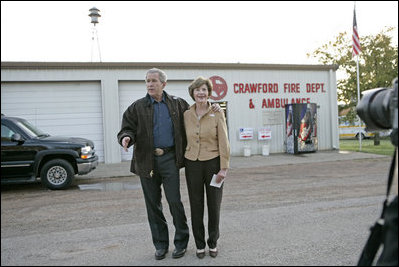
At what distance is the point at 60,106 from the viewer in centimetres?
1430

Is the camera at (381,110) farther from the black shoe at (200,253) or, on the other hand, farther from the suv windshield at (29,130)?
the suv windshield at (29,130)

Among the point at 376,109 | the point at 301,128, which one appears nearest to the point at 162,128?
the point at 376,109

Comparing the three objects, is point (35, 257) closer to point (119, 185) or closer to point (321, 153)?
point (119, 185)

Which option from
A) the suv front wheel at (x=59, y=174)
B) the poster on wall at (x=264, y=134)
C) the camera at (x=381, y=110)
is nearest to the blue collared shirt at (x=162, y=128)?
the camera at (x=381, y=110)

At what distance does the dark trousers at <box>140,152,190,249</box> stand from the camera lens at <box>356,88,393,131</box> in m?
2.10

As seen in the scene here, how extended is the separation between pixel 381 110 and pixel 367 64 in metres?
20.2

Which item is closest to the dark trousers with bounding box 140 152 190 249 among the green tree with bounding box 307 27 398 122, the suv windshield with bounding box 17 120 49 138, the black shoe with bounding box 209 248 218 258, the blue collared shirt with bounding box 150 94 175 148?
the blue collared shirt with bounding box 150 94 175 148

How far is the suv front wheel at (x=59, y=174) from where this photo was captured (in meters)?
8.65

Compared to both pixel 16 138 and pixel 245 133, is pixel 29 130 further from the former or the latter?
pixel 245 133

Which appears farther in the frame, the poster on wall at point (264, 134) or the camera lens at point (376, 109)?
the poster on wall at point (264, 134)

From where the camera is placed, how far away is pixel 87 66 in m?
14.3

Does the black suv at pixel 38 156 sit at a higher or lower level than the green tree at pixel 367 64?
lower

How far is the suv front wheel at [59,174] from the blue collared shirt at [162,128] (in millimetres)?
5632

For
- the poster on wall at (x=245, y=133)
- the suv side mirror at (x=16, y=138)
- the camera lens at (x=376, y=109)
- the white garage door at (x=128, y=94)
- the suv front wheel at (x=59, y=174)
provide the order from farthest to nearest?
the poster on wall at (x=245, y=133)
the white garage door at (x=128, y=94)
the suv front wheel at (x=59, y=174)
the suv side mirror at (x=16, y=138)
the camera lens at (x=376, y=109)
